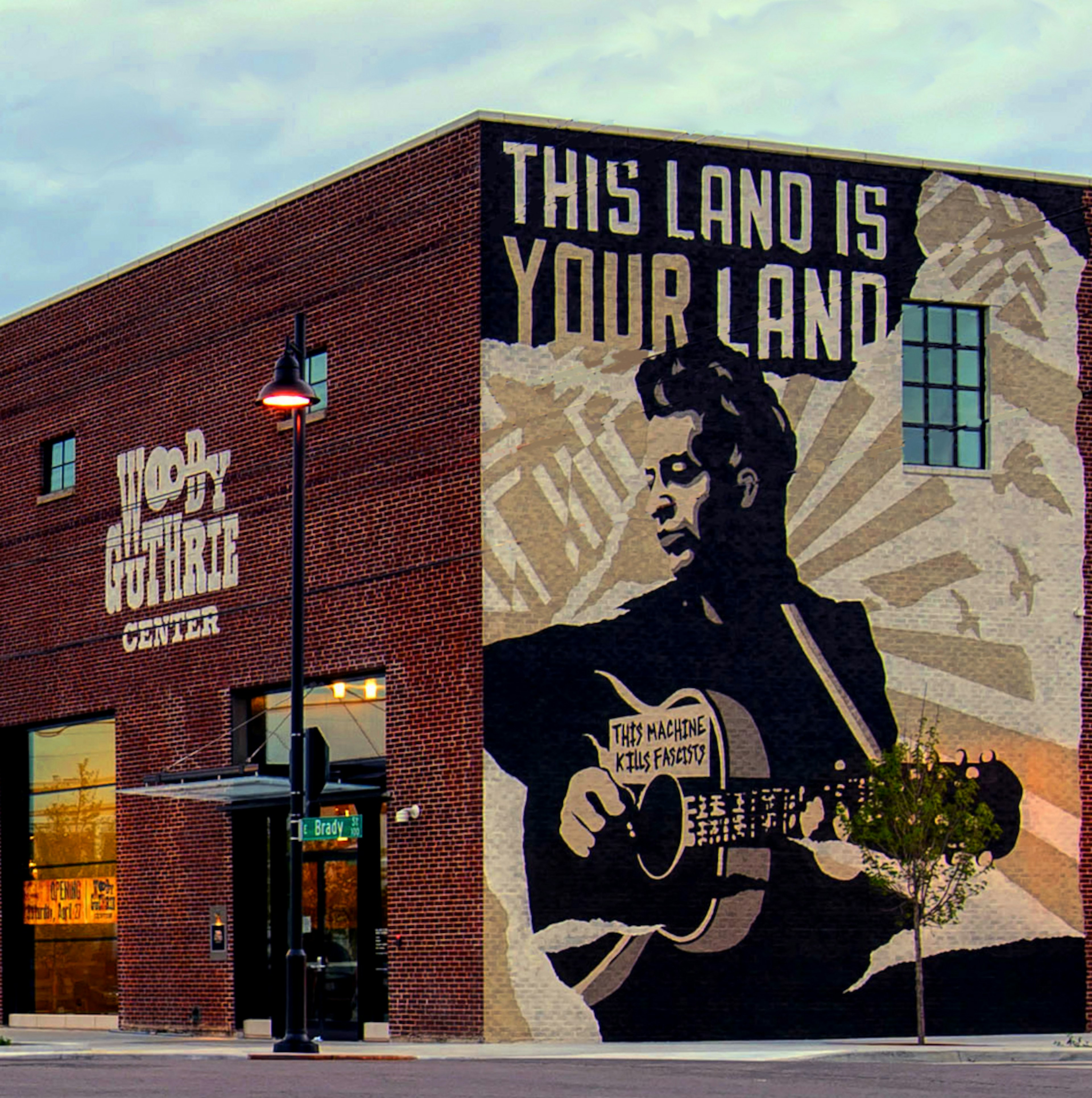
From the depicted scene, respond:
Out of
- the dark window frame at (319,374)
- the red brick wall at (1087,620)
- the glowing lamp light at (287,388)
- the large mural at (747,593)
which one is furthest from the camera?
the dark window frame at (319,374)

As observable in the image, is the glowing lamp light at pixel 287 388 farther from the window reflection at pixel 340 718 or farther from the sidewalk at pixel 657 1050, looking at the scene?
the sidewalk at pixel 657 1050

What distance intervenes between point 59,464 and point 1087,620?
17864mm

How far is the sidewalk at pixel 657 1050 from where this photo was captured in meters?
26.6

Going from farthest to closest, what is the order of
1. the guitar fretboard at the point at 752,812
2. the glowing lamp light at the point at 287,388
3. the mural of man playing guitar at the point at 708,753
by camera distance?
1. the guitar fretboard at the point at 752,812
2. the mural of man playing guitar at the point at 708,753
3. the glowing lamp light at the point at 287,388

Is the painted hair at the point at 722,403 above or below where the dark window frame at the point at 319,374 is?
below

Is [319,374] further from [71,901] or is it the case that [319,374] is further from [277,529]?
[71,901]

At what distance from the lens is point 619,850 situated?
30.4 m

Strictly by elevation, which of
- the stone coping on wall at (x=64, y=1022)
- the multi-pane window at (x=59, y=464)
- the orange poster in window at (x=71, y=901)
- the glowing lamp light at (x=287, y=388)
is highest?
the multi-pane window at (x=59, y=464)

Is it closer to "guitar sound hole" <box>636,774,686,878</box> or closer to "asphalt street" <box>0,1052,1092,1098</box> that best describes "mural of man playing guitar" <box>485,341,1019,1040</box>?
"guitar sound hole" <box>636,774,686,878</box>

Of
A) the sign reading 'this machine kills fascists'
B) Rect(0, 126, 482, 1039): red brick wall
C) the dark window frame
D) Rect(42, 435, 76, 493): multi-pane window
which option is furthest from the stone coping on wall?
the dark window frame

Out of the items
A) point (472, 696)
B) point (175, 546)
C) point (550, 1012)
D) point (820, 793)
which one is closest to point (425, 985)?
point (550, 1012)

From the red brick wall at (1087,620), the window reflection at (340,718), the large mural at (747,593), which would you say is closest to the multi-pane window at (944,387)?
the large mural at (747,593)

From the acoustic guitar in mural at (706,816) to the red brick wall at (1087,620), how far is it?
3.20 metres

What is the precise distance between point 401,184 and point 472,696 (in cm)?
738
